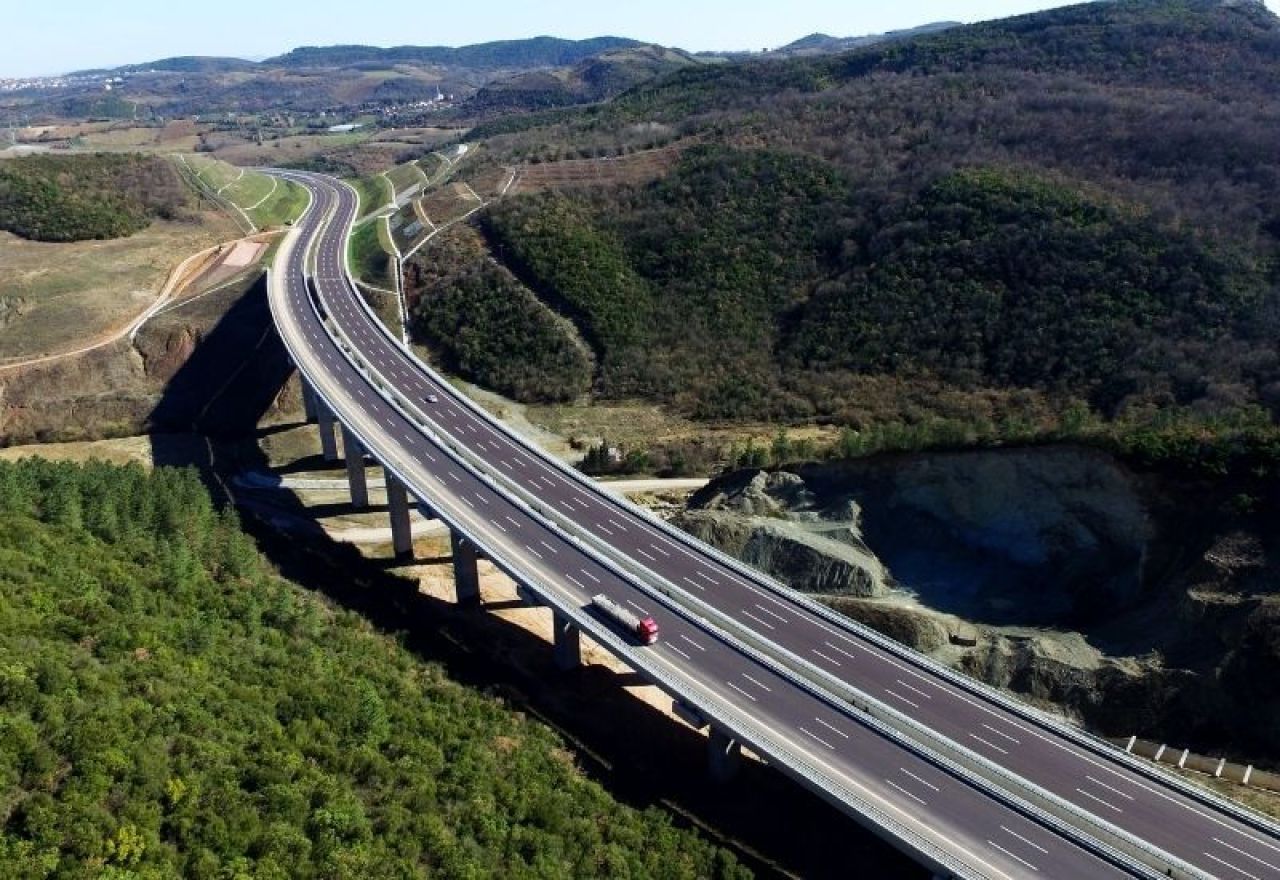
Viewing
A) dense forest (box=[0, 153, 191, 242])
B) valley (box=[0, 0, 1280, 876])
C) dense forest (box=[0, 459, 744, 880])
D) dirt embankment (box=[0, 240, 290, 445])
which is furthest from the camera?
dense forest (box=[0, 153, 191, 242])

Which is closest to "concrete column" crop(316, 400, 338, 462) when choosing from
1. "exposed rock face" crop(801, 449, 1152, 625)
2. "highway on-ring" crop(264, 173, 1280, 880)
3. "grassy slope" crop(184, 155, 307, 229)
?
"highway on-ring" crop(264, 173, 1280, 880)

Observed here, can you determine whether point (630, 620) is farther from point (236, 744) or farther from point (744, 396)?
point (744, 396)

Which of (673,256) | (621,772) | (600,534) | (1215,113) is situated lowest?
(621,772)

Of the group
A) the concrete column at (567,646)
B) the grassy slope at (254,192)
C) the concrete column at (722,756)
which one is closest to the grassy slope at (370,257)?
the grassy slope at (254,192)

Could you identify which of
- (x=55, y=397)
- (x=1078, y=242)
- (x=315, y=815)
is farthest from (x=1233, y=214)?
(x=55, y=397)

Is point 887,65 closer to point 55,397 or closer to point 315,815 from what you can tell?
point 55,397

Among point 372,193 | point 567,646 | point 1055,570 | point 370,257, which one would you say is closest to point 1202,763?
point 1055,570

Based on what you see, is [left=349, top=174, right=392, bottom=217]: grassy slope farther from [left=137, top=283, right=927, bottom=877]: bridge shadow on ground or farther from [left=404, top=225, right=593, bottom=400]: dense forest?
[left=137, top=283, right=927, bottom=877]: bridge shadow on ground
